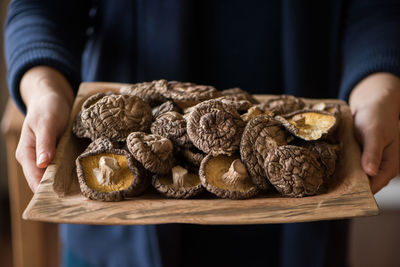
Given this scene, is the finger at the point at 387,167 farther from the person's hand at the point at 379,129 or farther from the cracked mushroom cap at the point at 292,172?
the cracked mushroom cap at the point at 292,172

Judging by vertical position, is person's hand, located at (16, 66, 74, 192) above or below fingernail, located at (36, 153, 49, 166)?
above

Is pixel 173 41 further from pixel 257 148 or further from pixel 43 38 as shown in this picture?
pixel 257 148

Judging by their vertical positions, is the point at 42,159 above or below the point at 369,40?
below

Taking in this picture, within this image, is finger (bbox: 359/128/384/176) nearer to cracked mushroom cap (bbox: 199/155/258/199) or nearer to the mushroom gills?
cracked mushroom cap (bbox: 199/155/258/199)

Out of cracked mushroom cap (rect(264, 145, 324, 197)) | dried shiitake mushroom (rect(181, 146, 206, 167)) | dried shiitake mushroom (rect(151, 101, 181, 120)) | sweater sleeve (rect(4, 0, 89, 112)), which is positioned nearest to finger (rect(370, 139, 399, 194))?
cracked mushroom cap (rect(264, 145, 324, 197))

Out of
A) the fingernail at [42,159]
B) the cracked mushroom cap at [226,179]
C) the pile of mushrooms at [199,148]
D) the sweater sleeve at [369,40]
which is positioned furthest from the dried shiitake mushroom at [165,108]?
the sweater sleeve at [369,40]

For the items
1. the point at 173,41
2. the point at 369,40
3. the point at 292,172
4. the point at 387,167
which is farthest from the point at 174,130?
the point at 369,40
